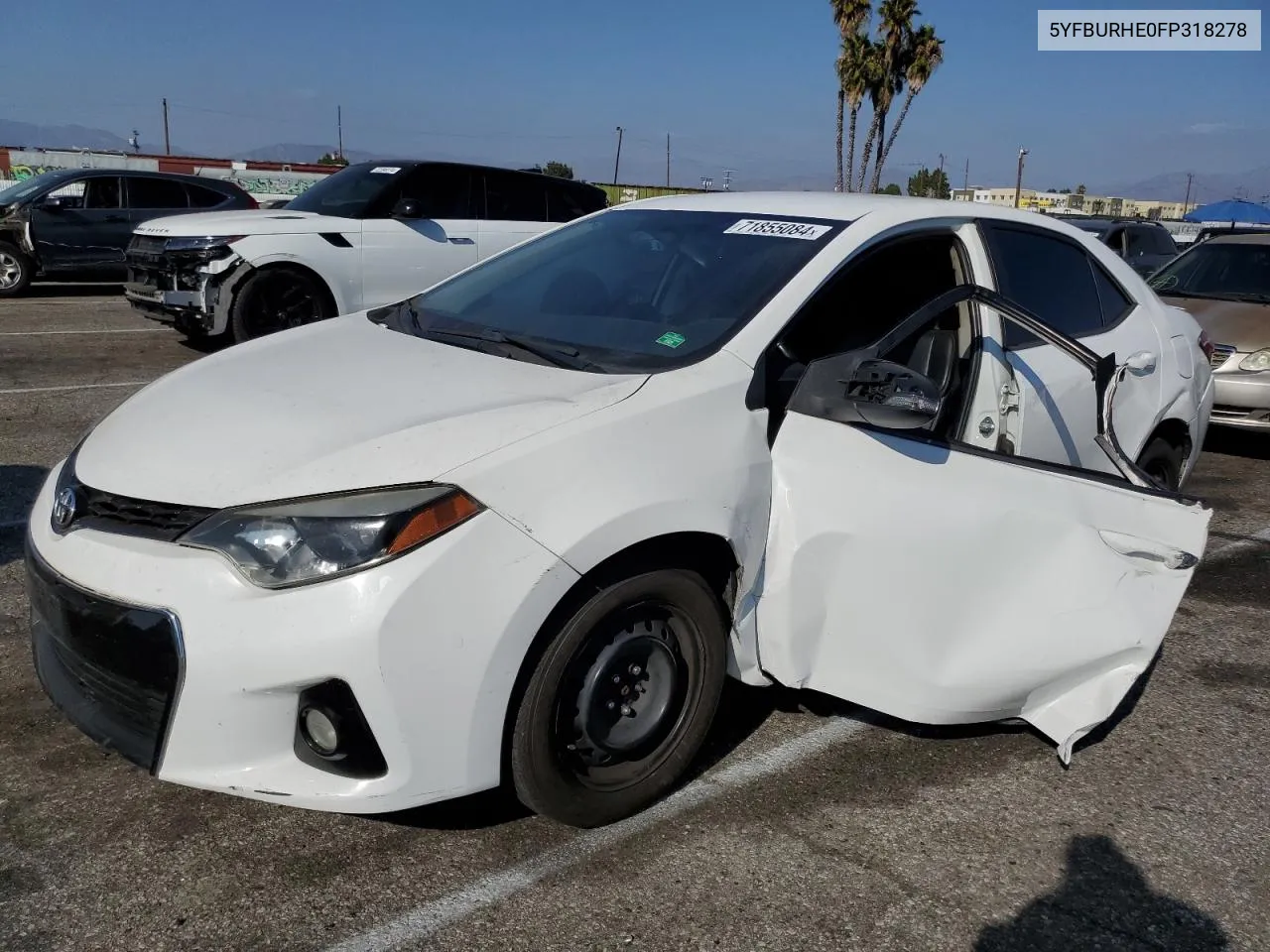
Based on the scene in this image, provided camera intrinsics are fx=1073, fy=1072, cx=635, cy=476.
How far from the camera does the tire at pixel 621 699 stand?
248 cm

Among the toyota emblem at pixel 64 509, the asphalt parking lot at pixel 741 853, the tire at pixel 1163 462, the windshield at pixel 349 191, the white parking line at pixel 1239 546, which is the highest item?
the windshield at pixel 349 191

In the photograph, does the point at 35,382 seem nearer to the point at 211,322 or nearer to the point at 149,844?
the point at 211,322

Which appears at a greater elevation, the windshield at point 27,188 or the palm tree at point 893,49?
the palm tree at point 893,49

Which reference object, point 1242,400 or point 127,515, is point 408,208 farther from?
point 127,515

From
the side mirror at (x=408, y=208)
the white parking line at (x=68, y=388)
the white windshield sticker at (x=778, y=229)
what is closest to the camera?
the white windshield sticker at (x=778, y=229)

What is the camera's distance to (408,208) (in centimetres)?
894

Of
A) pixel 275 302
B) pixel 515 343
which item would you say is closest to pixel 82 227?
pixel 275 302

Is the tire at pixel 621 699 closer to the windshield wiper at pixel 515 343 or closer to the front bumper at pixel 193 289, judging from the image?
the windshield wiper at pixel 515 343

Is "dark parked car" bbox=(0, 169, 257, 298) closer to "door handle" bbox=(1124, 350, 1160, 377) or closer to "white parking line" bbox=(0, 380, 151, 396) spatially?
"white parking line" bbox=(0, 380, 151, 396)

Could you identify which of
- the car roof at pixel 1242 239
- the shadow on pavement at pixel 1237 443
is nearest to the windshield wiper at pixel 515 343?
the shadow on pavement at pixel 1237 443

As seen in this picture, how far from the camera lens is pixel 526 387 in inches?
108

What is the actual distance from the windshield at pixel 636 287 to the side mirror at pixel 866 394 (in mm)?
282

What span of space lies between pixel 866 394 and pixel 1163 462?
262 centimetres

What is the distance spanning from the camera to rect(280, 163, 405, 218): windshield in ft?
31.1
